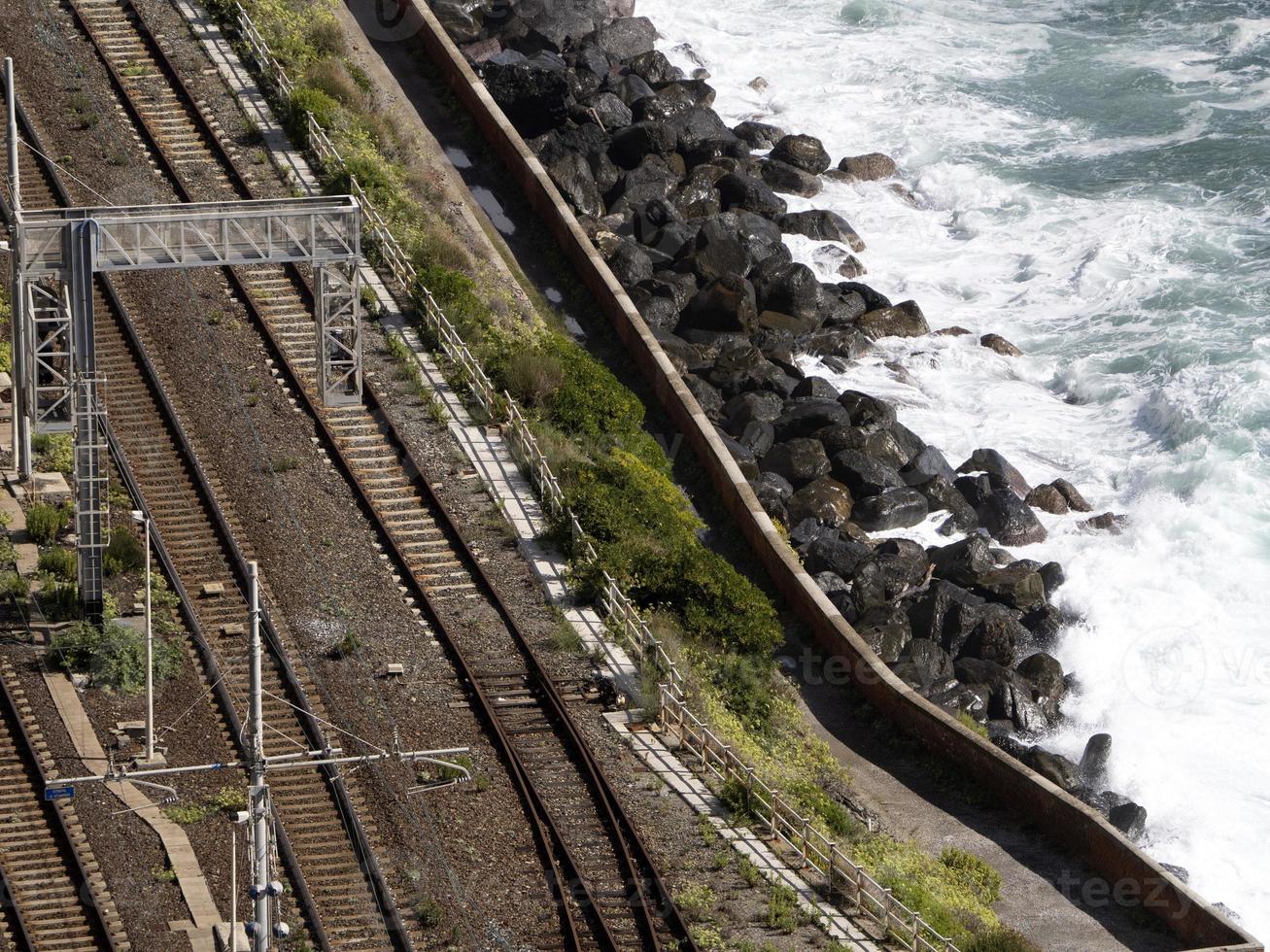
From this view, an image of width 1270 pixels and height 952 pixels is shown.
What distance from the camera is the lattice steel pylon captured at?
1115 inches

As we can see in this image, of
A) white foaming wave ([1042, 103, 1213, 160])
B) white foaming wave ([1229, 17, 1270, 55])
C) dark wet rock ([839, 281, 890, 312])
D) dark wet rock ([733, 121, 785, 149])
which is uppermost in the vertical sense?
white foaming wave ([1229, 17, 1270, 55])

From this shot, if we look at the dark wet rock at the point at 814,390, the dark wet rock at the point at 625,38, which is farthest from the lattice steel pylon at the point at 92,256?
the dark wet rock at the point at 625,38

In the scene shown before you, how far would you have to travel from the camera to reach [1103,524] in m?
42.0

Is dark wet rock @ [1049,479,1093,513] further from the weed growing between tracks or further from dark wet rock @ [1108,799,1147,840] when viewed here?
dark wet rock @ [1108,799,1147,840]

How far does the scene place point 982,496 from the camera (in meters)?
41.4

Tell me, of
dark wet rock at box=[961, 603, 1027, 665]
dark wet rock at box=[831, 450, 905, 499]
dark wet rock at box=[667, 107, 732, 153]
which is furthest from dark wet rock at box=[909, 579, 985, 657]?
dark wet rock at box=[667, 107, 732, 153]

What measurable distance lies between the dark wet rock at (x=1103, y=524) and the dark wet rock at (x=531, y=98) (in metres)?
17.2

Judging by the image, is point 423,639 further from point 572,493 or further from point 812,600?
point 812,600

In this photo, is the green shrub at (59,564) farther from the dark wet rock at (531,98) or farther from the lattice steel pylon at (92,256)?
the dark wet rock at (531,98)

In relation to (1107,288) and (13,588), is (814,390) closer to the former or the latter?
(1107,288)

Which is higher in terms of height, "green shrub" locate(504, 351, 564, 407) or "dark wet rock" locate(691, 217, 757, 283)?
"dark wet rock" locate(691, 217, 757, 283)

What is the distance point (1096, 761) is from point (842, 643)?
475 centimetres

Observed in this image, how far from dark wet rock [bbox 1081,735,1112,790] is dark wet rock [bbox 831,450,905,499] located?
7390 millimetres

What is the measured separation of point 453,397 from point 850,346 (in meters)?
12.0
